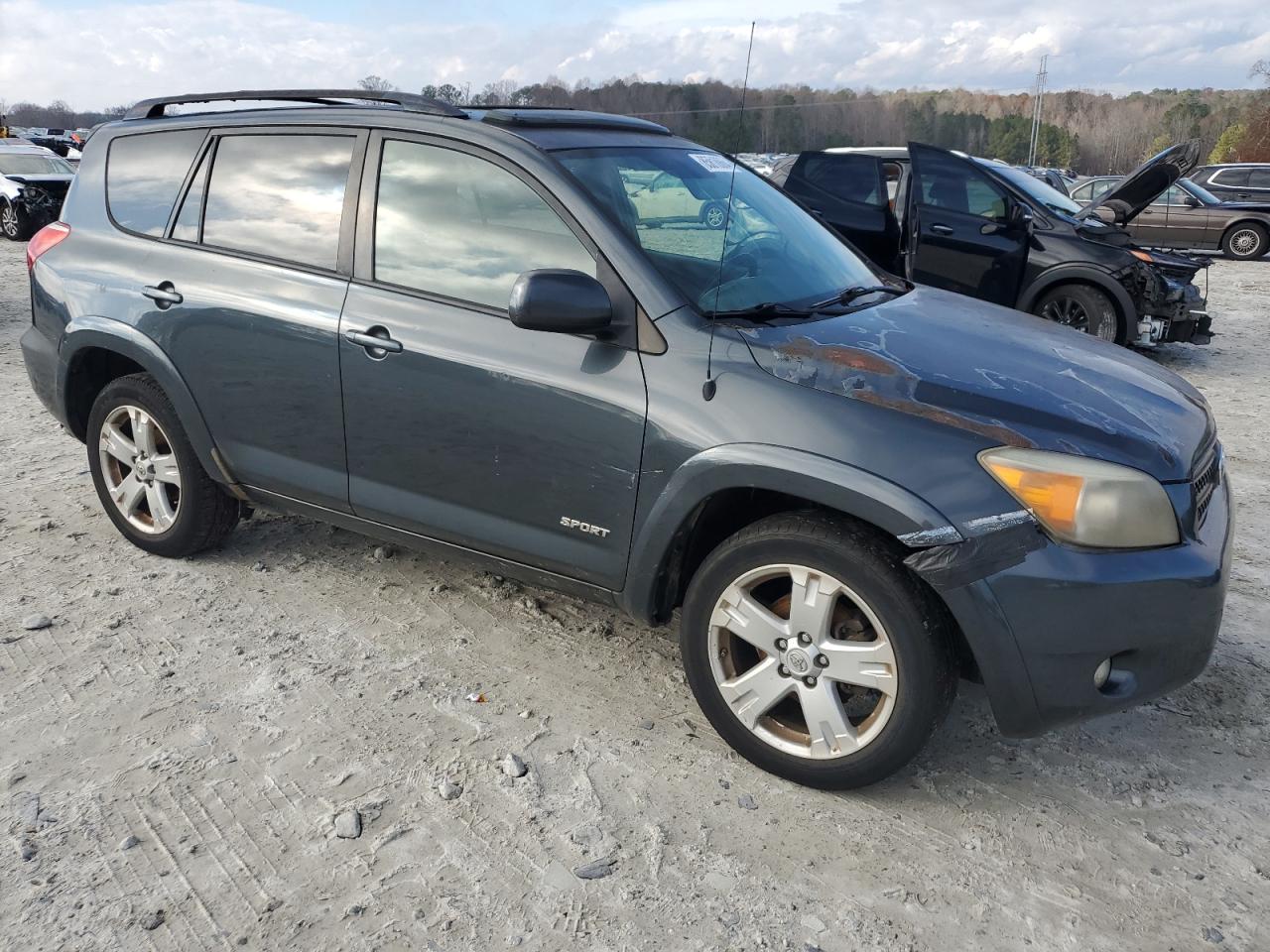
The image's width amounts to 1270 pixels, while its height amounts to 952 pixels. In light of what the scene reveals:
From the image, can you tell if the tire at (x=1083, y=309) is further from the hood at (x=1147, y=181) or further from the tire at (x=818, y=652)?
the tire at (x=818, y=652)

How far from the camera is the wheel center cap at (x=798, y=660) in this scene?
9.36 feet

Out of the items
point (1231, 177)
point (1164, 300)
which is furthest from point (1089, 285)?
point (1231, 177)

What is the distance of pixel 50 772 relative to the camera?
295cm

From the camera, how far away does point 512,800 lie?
288 centimetres

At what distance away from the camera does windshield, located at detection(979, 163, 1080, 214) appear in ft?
29.6

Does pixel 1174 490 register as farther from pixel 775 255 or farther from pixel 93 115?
pixel 93 115

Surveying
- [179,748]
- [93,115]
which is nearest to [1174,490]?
[179,748]

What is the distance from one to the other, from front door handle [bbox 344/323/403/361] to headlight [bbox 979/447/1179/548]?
1.89 m

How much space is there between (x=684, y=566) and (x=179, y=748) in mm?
1609

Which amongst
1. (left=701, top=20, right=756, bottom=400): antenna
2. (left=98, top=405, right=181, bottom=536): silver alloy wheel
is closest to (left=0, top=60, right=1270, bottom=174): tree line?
(left=701, top=20, right=756, bottom=400): antenna

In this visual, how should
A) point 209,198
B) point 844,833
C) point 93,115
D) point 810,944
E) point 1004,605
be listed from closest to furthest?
point 810,944
point 1004,605
point 844,833
point 209,198
point 93,115

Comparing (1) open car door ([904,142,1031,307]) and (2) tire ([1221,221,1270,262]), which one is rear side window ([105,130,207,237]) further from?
(2) tire ([1221,221,1270,262])

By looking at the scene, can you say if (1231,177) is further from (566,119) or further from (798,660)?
(798,660)

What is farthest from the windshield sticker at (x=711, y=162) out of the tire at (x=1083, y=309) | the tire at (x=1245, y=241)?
the tire at (x=1245, y=241)
